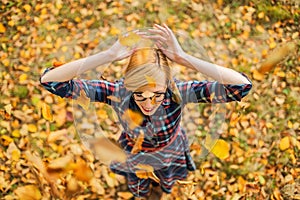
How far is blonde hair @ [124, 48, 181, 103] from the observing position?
1.38m

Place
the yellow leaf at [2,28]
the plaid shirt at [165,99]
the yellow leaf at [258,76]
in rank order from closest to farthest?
the plaid shirt at [165,99] → the yellow leaf at [258,76] → the yellow leaf at [2,28]

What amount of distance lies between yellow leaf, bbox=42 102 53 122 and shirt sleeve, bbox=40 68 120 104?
3.20ft

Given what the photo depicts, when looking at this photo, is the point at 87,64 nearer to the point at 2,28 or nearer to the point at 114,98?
the point at 114,98

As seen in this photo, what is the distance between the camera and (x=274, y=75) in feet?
8.89

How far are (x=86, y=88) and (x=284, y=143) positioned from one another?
142 cm

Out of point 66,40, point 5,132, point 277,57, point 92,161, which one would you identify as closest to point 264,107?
point 277,57

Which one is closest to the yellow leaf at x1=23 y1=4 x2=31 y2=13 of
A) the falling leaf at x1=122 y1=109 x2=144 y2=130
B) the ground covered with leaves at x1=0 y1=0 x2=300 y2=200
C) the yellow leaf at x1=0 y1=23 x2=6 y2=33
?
the ground covered with leaves at x1=0 y1=0 x2=300 y2=200

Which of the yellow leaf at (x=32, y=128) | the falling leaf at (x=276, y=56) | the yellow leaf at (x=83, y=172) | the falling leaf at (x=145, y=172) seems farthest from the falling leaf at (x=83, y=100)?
the falling leaf at (x=276, y=56)

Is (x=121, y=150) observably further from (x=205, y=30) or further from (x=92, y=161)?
(x=205, y=30)

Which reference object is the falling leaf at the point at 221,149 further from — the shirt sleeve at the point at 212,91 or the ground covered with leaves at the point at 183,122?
the shirt sleeve at the point at 212,91

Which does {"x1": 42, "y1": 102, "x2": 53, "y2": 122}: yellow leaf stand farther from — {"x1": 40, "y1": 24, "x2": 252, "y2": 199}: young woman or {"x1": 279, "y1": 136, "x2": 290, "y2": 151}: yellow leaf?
{"x1": 279, "y1": 136, "x2": 290, "y2": 151}: yellow leaf

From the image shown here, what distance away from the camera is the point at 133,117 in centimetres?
162

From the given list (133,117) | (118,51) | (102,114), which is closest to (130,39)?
(118,51)

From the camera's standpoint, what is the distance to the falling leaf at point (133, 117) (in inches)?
63.2
